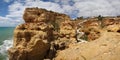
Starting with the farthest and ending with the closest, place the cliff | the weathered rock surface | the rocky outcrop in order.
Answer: the rocky outcrop → the cliff → the weathered rock surface

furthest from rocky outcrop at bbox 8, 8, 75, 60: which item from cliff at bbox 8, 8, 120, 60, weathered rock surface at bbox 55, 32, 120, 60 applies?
weathered rock surface at bbox 55, 32, 120, 60

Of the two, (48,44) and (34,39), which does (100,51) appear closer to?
(48,44)

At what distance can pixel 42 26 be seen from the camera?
2036 centimetres

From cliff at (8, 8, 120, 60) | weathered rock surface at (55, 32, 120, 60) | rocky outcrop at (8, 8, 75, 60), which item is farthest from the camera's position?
rocky outcrop at (8, 8, 75, 60)

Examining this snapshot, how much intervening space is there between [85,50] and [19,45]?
564cm

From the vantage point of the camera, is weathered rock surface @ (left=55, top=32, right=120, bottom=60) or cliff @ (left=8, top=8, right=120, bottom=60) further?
cliff @ (left=8, top=8, right=120, bottom=60)

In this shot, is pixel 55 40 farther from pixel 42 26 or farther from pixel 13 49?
pixel 13 49

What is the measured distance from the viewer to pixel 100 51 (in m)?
16.1

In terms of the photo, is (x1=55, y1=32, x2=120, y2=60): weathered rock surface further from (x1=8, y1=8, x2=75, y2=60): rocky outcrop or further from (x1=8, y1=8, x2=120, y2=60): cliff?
(x1=8, y1=8, x2=75, y2=60): rocky outcrop

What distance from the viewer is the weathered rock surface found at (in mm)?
15367

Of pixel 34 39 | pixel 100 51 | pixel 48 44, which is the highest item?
pixel 34 39

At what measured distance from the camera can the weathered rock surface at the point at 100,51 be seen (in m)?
15.4

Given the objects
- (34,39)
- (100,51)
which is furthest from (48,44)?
(100,51)

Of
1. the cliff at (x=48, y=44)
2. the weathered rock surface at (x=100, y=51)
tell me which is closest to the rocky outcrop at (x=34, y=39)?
the cliff at (x=48, y=44)
